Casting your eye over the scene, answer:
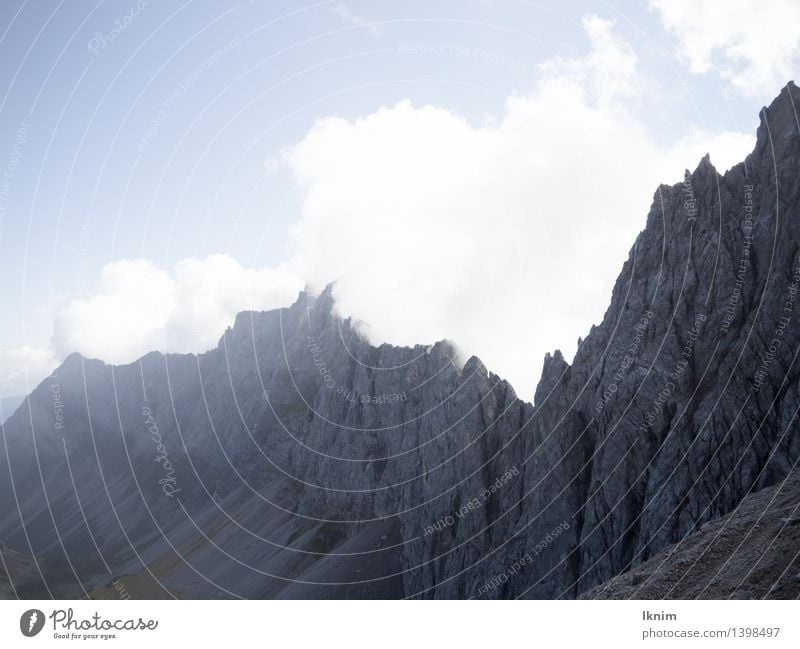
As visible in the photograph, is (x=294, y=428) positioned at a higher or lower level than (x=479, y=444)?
higher

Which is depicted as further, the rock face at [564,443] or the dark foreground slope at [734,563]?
the rock face at [564,443]

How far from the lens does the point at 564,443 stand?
59.8 metres

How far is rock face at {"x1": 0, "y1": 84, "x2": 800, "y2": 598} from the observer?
4712 centimetres

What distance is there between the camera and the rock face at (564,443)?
1855 inches

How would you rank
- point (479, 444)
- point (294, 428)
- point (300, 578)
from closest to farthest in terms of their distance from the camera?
point (479, 444)
point (300, 578)
point (294, 428)

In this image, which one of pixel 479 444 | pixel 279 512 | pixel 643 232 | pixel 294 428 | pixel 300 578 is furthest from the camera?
pixel 294 428

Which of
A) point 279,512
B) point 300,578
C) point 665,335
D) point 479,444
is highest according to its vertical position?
point 665,335

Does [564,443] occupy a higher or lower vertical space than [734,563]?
higher

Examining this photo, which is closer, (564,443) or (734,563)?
(734,563)

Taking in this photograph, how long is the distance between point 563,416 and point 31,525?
21507 cm

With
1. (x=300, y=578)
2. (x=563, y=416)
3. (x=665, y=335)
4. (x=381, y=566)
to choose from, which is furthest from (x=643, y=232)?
(x=300, y=578)

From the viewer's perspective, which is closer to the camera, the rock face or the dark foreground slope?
the dark foreground slope

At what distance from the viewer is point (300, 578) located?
97.9 meters
